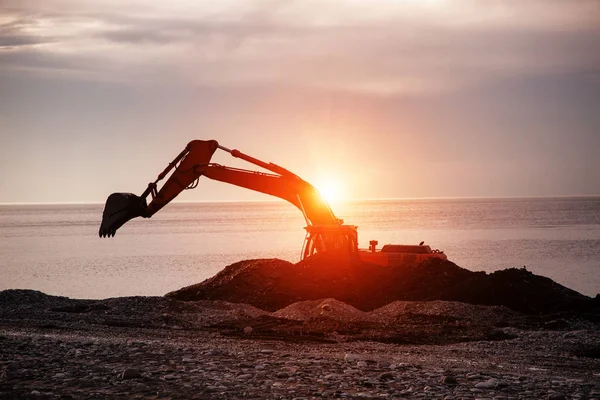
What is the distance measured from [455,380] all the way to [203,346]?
286 inches

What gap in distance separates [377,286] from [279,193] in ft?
18.7

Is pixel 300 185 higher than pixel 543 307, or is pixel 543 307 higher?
pixel 300 185

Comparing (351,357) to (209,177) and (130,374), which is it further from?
(209,177)

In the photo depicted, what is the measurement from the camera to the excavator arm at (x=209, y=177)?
32.0 meters

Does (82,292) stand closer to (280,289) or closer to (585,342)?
(280,289)

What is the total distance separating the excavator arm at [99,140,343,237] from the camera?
32000 millimetres

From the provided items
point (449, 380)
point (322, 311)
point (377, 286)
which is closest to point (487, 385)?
point (449, 380)

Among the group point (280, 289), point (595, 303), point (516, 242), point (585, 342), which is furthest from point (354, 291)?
point (516, 242)

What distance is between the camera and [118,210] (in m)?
31.9

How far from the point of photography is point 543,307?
29188 mm

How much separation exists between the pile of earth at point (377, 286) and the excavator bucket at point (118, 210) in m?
3.75

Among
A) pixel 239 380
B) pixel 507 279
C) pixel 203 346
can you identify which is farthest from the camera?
pixel 507 279

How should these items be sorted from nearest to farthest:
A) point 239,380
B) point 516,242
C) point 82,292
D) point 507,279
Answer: point 239,380 < point 507,279 < point 82,292 < point 516,242

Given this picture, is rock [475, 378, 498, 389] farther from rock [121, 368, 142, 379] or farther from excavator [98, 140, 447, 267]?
excavator [98, 140, 447, 267]
